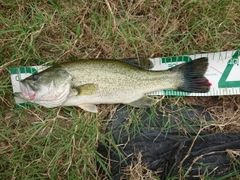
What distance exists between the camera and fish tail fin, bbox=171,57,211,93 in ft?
11.0

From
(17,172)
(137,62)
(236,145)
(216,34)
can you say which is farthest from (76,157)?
(216,34)

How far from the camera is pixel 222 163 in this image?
351 centimetres

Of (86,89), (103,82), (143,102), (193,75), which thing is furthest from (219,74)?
(86,89)

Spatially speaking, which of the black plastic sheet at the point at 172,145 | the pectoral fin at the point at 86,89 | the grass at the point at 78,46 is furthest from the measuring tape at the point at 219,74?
the pectoral fin at the point at 86,89

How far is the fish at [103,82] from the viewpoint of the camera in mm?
3193

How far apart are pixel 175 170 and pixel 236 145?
0.76m

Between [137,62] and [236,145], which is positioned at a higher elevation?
[137,62]

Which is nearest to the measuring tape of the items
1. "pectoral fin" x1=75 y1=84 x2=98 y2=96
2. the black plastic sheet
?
the black plastic sheet

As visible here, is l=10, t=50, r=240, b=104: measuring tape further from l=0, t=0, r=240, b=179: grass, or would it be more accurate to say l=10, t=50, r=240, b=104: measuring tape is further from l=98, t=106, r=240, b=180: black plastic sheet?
l=98, t=106, r=240, b=180: black plastic sheet

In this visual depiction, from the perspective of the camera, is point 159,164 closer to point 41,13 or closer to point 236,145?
point 236,145

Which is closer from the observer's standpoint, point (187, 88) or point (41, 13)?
point (187, 88)

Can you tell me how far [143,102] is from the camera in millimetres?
3523

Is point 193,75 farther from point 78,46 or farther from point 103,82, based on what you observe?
point 78,46

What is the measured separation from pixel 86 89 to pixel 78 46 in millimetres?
699
